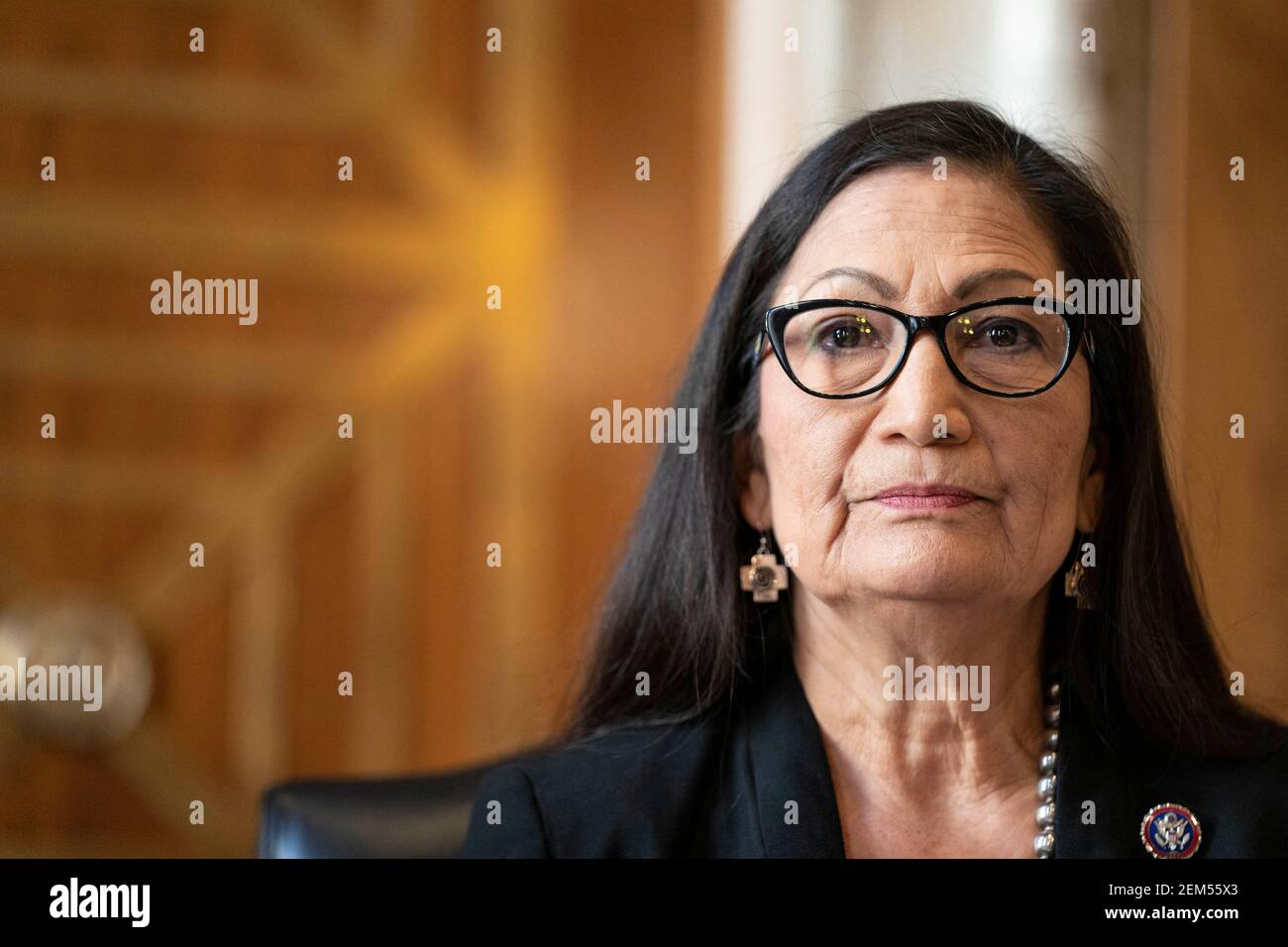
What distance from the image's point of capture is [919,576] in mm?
1191

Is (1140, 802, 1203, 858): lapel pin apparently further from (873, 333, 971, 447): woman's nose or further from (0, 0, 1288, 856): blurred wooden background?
(0, 0, 1288, 856): blurred wooden background

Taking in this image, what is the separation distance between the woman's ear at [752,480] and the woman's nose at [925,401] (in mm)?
201

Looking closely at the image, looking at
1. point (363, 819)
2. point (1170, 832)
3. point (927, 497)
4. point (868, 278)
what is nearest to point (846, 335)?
point (868, 278)

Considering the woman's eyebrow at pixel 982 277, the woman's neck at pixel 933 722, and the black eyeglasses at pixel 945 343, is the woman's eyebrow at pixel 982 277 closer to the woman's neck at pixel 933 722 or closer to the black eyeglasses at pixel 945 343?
the black eyeglasses at pixel 945 343

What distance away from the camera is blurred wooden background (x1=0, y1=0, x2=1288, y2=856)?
2.77 meters

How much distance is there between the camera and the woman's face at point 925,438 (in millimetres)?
1192

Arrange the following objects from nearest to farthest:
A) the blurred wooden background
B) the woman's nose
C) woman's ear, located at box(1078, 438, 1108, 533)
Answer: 1. the woman's nose
2. woman's ear, located at box(1078, 438, 1108, 533)
3. the blurred wooden background

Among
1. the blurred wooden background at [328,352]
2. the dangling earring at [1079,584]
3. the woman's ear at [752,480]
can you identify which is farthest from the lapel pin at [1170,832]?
the blurred wooden background at [328,352]

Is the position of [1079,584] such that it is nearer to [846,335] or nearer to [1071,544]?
[1071,544]

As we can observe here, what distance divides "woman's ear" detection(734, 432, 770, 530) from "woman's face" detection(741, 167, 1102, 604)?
0.06 meters

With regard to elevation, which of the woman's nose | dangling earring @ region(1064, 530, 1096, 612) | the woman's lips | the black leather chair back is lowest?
the black leather chair back

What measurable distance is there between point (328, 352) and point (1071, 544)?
1961mm

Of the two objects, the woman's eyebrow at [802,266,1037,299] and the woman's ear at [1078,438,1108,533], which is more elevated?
the woman's eyebrow at [802,266,1037,299]

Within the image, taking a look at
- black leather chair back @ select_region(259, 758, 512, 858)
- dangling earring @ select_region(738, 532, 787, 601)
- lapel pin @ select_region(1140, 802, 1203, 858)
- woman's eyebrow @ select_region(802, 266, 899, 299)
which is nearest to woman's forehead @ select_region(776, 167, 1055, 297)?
woman's eyebrow @ select_region(802, 266, 899, 299)
